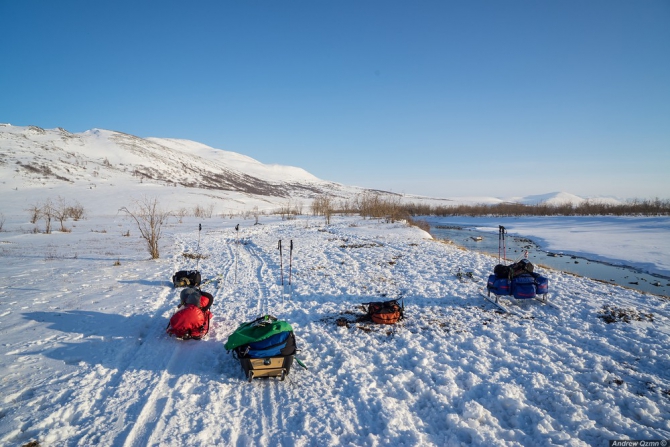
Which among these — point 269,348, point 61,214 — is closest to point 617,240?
point 269,348

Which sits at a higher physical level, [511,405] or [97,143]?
[97,143]

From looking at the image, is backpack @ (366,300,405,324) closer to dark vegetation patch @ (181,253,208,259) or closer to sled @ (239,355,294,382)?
sled @ (239,355,294,382)

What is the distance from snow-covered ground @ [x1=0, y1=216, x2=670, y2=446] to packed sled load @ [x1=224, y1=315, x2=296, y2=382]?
24 cm

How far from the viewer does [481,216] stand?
5231 cm

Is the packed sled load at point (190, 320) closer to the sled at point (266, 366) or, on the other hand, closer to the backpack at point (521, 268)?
the sled at point (266, 366)

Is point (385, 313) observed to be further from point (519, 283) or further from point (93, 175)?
point (93, 175)

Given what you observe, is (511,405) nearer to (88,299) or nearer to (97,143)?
(88,299)

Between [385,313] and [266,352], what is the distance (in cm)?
310

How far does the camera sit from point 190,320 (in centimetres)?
616

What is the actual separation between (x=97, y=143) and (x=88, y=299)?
11838cm

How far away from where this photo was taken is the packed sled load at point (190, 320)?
611cm

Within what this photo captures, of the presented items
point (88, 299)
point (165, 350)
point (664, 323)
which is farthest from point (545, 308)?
point (88, 299)

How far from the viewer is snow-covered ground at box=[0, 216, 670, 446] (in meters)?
3.88

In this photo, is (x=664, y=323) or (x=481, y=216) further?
(x=481, y=216)
